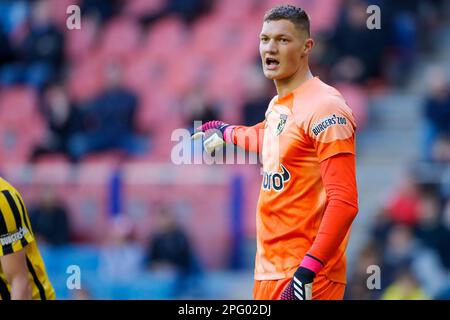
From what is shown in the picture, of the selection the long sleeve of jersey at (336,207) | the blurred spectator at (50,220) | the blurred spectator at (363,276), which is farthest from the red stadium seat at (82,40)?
the long sleeve of jersey at (336,207)

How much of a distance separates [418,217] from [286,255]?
5147 millimetres

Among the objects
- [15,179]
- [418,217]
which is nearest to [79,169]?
[15,179]

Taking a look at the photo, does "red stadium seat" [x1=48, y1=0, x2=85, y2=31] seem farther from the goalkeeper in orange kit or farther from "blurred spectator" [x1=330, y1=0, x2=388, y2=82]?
the goalkeeper in orange kit

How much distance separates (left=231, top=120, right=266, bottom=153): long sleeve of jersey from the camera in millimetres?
4934

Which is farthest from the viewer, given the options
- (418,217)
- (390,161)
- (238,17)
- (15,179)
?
(238,17)

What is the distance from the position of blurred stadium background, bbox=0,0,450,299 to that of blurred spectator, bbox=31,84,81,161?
0.06 feet

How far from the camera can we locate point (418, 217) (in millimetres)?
9609

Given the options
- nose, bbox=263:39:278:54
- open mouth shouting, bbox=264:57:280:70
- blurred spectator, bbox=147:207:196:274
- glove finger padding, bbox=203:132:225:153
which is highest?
nose, bbox=263:39:278:54

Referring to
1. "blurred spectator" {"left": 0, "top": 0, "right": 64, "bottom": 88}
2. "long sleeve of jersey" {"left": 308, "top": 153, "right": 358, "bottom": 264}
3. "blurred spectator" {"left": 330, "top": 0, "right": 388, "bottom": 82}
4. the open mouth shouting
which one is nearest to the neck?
the open mouth shouting

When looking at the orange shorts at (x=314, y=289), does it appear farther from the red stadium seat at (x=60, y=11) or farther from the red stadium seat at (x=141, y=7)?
the red stadium seat at (x=141, y=7)

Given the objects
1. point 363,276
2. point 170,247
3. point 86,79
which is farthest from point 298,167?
point 86,79

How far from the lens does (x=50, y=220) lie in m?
10.3

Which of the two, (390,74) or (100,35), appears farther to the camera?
(100,35)
